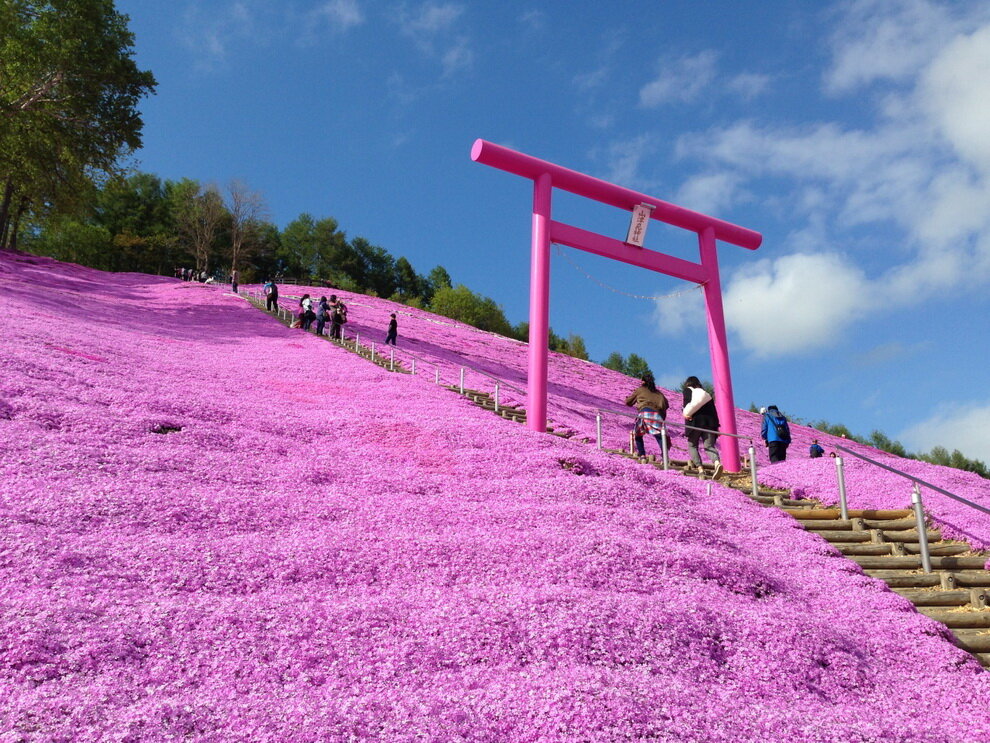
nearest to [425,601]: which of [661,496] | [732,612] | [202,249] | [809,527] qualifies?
[732,612]

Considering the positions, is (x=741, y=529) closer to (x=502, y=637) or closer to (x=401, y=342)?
(x=502, y=637)

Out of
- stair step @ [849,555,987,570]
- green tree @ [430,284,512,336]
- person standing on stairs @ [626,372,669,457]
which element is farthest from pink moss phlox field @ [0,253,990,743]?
green tree @ [430,284,512,336]

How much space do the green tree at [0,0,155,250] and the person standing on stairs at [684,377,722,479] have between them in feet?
105

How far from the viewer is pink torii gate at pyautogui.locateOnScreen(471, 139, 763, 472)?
48.0 feet

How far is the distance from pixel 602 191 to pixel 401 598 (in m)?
13.0

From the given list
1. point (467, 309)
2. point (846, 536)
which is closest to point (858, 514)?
point (846, 536)

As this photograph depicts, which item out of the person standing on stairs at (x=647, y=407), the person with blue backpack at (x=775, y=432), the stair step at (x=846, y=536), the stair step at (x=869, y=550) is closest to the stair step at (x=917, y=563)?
the stair step at (x=869, y=550)

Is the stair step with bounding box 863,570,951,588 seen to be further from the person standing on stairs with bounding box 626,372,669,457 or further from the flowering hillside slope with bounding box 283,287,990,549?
the person standing on stairs with bounding box 626,372,669,457

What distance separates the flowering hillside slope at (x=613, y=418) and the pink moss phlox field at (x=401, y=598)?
273cm

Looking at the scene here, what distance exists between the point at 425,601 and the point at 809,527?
687 centimetres

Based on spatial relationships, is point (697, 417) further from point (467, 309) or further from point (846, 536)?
point (467, 309)

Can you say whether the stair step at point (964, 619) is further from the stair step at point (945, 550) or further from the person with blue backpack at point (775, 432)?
the person with blue backpack at point (775, 432)

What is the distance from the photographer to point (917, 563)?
27.9 feet

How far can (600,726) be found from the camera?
3988 millimetres
